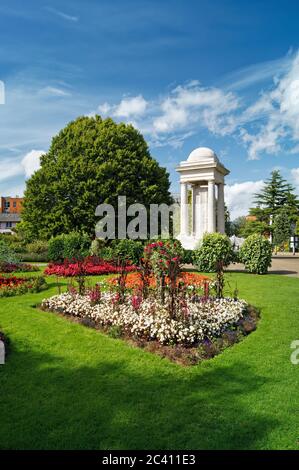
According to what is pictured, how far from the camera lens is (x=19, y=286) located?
12133 millimetres

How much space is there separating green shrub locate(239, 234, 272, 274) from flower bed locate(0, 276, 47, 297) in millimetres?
10342

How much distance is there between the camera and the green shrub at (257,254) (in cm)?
1834

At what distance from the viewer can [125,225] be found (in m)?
28.3

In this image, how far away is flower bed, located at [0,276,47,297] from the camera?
11.6 metres

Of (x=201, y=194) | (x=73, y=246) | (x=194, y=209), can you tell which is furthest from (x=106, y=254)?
(x=201, y=194)

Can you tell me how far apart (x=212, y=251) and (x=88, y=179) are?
1355 cm

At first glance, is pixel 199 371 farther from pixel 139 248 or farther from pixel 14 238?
pixel 14 238

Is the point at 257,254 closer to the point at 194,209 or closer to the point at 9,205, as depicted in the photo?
the point at 194,209

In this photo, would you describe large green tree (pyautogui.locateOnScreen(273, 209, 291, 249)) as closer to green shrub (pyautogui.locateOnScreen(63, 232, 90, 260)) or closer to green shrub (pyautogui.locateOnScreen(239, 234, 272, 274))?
green shrub (pyautogui.locateOnScreen(239, 234, 272, 274))

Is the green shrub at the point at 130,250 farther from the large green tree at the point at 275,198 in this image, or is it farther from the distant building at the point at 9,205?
the distant building at the point at 9,205

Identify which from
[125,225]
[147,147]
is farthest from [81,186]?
[147,147]

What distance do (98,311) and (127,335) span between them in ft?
4.84

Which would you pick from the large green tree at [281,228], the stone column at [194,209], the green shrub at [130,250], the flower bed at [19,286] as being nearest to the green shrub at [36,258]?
the green shrub at [130,250]

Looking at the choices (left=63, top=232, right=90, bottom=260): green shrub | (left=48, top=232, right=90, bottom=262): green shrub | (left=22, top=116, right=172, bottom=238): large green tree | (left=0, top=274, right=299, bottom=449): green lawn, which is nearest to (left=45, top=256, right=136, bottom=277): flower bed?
(left=63, top=232, right=90, bottom=260): green shrub
